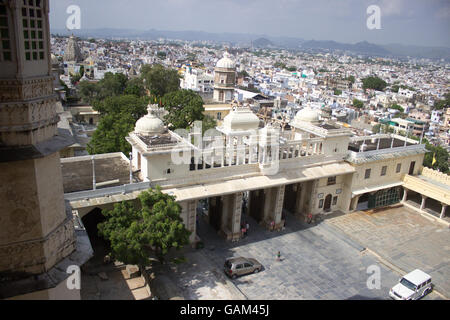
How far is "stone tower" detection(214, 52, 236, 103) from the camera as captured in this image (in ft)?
183

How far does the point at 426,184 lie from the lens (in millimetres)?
30125

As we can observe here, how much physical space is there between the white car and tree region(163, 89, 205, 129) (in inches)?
926

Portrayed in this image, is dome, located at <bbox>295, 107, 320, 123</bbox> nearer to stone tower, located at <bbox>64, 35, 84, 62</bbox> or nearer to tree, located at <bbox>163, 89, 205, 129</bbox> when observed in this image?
tree, located at <bbox>163, 89, 205, 129</bbox>

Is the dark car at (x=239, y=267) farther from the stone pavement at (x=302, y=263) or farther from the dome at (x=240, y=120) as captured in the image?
the dome at (x=240, y=120)

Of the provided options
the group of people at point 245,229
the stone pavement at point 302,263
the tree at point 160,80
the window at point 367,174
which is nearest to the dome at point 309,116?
the window at point 367,174

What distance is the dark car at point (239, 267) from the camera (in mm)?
20672

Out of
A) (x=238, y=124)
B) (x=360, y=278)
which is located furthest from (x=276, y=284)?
(x=238, y=124)

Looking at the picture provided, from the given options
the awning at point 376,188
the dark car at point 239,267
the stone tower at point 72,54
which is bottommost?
the dark car at point 239,267

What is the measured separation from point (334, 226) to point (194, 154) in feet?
42.6

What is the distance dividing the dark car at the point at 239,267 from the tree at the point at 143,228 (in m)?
3.49

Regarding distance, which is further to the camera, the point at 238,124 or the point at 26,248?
the point at 238,124
